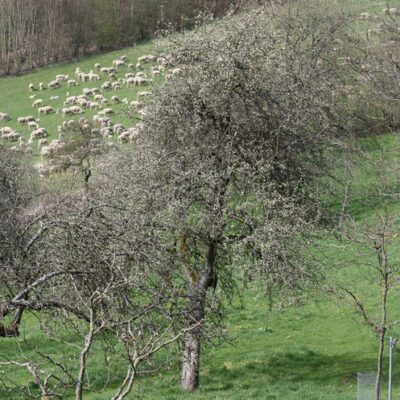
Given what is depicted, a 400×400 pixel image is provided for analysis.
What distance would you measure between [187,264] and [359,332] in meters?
6.12

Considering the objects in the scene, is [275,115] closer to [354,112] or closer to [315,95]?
[315,95]

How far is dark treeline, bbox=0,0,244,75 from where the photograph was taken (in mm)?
69000

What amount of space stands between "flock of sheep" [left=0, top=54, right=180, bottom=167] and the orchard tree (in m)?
23.1

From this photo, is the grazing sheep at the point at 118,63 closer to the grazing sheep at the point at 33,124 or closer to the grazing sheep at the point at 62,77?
the grazing sheep at the point at 62,77

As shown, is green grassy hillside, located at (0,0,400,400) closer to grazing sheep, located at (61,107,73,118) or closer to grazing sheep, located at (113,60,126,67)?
grazing sheep, located at (61,107,73,118)

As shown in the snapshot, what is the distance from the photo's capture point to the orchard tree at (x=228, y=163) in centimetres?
1283

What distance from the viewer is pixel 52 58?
69.8 metres

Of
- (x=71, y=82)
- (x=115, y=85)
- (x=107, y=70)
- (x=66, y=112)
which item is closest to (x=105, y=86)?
(x=115, y=85)

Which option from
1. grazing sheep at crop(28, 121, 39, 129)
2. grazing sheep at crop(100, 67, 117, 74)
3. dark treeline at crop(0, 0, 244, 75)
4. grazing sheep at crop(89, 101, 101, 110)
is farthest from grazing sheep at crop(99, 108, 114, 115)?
dark treeline at crop(0, 0, 244, 75)

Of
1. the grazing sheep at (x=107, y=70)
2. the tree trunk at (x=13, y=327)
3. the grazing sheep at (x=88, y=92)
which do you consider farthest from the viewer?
the grazing sheep at (x=107, y=70)

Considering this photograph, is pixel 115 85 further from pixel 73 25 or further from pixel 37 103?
pixel 73 25

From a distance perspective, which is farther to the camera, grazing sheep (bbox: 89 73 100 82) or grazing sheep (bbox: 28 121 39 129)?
grazing sheep (bbox: 89 73 100 82)

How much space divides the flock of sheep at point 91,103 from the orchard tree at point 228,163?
23052mm

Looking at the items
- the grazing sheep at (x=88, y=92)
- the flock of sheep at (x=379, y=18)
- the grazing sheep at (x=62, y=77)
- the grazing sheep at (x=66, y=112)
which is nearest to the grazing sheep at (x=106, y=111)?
the grazing sheep at (x=66, y=112)
